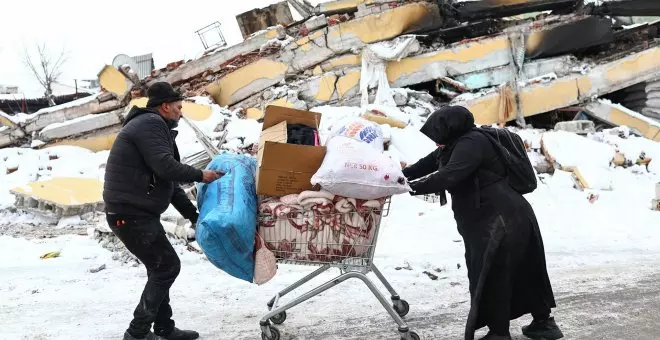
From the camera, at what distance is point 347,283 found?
4832 millimetres

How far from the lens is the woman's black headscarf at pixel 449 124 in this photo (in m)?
3.21

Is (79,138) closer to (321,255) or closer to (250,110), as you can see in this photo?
(250,110)

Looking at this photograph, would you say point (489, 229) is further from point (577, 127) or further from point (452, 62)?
point (452, 62)

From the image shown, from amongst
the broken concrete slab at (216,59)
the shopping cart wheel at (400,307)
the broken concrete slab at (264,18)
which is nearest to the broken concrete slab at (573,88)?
the broken concrete slab at (216,59)

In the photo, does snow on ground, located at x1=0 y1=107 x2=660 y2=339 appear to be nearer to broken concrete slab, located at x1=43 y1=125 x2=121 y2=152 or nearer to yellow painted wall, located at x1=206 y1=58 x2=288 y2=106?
broken concrete slab, located at x1=43 y1=125 x2=121 y2=152

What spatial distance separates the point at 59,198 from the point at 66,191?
0.19 metres

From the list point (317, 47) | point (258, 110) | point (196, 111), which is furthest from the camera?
→ point (317, 47)

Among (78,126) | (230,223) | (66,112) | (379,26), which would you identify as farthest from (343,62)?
(230,223)

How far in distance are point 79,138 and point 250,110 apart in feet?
11.5

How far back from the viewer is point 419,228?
658 cm

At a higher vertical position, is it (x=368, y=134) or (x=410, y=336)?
(x=368, y=134)

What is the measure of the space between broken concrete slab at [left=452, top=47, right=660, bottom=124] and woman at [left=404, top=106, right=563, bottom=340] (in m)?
7.60

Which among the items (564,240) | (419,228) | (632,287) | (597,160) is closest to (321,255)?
(632,287)

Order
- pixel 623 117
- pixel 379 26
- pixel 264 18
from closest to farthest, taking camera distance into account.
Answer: pixel 623 117, pixel 379 26, pixel 264 18
